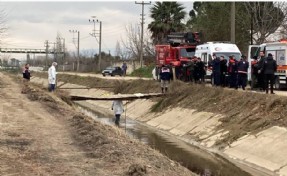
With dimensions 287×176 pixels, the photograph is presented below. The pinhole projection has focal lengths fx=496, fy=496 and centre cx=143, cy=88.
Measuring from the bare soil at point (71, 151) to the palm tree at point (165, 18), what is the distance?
48580mm

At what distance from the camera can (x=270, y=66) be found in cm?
2116

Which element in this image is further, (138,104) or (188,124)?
(138,104)

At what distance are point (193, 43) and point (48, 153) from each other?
92.4 feet

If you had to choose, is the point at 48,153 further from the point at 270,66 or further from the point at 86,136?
the point at 270,66

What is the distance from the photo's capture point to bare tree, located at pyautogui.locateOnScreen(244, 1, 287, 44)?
161 ft

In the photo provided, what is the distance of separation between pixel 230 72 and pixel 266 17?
2513 cm

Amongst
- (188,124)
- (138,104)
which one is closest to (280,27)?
(138,104)

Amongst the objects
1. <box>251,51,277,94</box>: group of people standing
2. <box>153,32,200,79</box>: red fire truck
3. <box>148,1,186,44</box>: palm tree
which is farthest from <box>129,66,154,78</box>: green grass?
<box>251,51,277,94</box>: group of people standing

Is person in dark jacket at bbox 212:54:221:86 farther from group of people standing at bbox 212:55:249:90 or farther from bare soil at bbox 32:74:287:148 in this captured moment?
bare soil at bbox 32:74:287:148

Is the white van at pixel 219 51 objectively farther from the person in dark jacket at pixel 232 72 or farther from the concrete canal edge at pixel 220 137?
the concrete canal edge at pixel 220 137

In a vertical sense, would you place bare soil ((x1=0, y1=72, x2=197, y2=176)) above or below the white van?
below

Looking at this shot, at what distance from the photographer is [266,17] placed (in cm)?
4947

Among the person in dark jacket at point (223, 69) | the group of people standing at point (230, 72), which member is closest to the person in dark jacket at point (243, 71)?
the group of people standing at point (230, 72)

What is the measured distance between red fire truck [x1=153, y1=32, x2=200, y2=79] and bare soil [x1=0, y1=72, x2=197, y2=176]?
20.1 m
